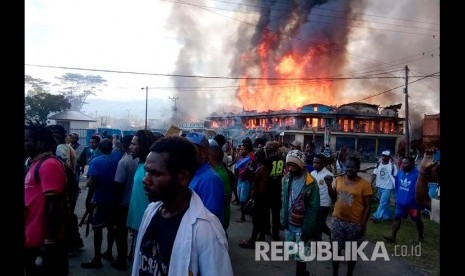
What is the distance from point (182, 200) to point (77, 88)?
102422 mm

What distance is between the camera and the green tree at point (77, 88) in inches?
3666

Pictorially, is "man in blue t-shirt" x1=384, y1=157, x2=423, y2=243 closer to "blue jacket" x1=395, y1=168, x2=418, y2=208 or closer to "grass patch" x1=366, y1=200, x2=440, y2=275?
"blue jacket" x1=395, y1=168, x2=418, y2=208

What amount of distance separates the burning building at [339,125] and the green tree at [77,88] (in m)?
61.5

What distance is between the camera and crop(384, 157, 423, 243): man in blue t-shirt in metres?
6.61

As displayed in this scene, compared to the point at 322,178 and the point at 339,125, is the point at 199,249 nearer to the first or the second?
the point at 322,178

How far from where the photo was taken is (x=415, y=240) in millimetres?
6980

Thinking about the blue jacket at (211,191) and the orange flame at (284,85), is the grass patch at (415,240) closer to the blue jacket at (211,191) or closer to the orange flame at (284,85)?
the blue jacket at (211,191)

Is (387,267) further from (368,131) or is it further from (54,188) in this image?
(368,131)

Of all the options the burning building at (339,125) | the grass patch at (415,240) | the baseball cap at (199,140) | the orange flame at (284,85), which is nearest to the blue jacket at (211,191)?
the baseball cap at (199,140)

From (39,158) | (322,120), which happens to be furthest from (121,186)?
(322,120)

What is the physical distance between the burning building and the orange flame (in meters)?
9.30

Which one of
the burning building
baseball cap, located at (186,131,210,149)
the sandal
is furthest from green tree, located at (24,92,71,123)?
baseball cap, located at (186,131,210,149)

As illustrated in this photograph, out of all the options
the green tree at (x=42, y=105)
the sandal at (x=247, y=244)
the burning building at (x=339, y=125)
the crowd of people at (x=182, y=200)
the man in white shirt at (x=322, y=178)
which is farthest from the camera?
the burning building at (x=339, y=125)
